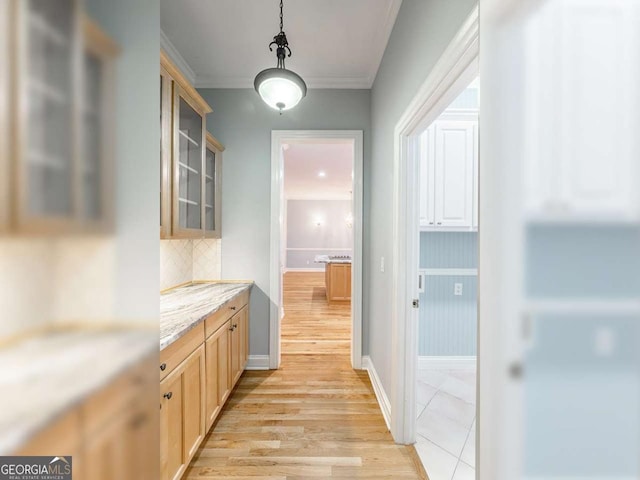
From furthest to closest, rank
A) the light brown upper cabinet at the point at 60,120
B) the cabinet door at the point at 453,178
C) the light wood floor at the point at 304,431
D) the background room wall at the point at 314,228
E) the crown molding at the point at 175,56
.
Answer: the background room wall at the point at 314,228, the cabinet door at the point at 453,178, the crown molding at the point at 175,56, the light wood floor at the point at 304,431, the light brown upper cabinet at the point at 60,120

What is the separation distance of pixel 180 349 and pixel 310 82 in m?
2.47

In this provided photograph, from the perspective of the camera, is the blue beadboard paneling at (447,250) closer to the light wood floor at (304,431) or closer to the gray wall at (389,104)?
the gray wall at (389,104)

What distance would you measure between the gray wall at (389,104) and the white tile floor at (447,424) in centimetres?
36

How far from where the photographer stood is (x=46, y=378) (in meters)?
0.24

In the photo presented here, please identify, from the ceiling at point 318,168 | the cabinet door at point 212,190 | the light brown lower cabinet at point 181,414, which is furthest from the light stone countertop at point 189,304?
the ceiling at point 318,168

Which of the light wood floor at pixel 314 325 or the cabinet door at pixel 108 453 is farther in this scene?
the light wood floor at pixel 314 325

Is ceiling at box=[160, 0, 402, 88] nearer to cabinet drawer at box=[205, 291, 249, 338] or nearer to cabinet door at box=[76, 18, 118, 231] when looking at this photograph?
cabinet drawer at box=[205, 291, 249, 338]

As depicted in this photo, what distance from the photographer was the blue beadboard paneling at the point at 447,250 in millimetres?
2799

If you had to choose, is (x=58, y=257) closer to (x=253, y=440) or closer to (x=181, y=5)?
(x=253, y=440)

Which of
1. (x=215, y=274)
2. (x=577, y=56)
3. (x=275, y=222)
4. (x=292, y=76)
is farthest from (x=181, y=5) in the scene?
(x=577, y=56)

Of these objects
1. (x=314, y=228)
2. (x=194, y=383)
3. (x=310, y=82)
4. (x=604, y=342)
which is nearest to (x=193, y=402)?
(x=194, y=383)

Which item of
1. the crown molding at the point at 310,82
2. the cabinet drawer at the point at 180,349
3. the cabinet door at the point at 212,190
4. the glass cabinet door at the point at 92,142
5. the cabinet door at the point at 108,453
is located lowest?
the cabinet drawer at the point at 180,349

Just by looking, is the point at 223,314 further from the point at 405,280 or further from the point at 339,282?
the point at 339,282

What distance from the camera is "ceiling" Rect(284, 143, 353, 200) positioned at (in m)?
4.96
